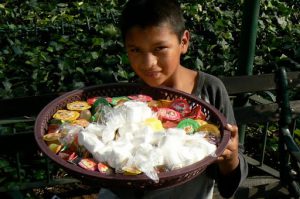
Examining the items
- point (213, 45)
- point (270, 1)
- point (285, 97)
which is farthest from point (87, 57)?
point (270, 1)

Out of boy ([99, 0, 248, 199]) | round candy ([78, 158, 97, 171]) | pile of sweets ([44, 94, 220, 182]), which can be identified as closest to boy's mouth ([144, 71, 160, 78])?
boy ([99, 0, 248, 199])

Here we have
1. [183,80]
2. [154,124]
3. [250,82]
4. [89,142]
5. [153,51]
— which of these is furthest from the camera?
[250,82]

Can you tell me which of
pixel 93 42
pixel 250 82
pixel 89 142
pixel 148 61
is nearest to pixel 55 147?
pixel 89 142

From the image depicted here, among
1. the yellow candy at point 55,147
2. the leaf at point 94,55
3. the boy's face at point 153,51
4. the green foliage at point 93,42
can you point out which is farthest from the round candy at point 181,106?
the leaf at point 94,55

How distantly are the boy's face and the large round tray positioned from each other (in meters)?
0.12

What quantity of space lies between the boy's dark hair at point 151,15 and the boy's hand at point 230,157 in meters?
0.45

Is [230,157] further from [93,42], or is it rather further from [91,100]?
[93,42]

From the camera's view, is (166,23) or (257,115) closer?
(166,23)

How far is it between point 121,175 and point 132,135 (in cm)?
23

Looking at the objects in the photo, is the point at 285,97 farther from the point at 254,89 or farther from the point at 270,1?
the point at 270,1

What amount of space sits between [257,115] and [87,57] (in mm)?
1146

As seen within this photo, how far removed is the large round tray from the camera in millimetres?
1337

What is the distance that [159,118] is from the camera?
1682mm

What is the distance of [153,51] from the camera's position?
1.69 m
